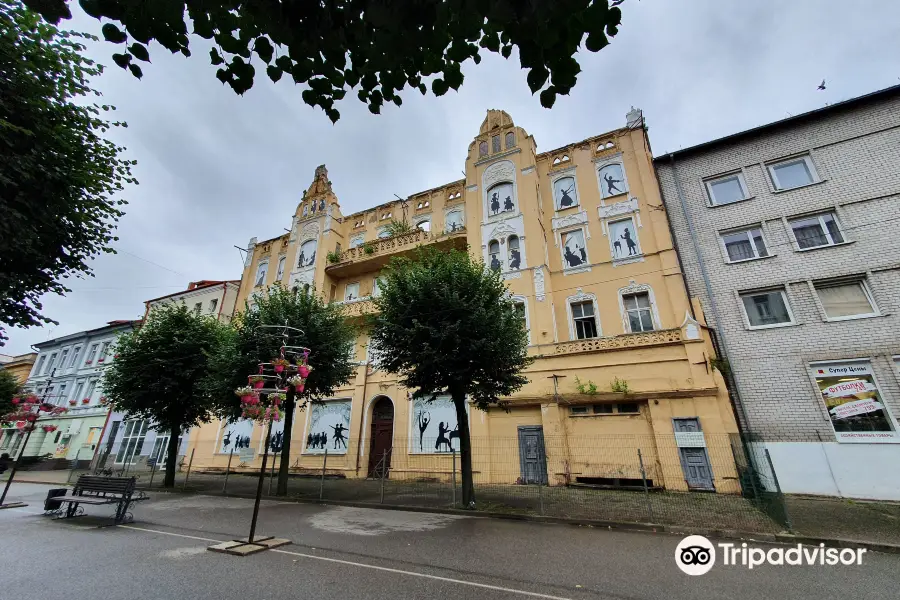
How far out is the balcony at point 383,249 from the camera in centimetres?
2170

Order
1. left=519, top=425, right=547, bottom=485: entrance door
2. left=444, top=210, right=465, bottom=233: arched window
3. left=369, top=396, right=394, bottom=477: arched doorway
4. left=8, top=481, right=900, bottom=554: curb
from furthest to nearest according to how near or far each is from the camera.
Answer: left=444, top=210, right=465, bottom=233: arched window
left=369, top=396, right=394, bottom=477: arched doorway
left=519, top=425, right=547, bottom=485: entrance door
left=8, top=481, right=900, bottom=554: curb

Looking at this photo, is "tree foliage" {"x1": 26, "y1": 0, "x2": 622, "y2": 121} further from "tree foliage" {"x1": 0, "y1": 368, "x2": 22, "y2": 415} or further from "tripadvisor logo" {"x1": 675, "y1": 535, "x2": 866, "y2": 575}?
"tree foliage" {"x1": 0, "y1": 368, "x2": 22, "y2": 415}

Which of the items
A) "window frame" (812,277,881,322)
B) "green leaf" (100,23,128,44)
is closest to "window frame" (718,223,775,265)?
"window frame" (812,277,881,322)

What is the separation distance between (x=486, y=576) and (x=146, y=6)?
7.87 metres

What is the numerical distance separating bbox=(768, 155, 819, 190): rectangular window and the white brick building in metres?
0.04

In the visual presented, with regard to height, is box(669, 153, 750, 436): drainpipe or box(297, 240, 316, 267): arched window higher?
box(297, 240, 316, 267): arched window

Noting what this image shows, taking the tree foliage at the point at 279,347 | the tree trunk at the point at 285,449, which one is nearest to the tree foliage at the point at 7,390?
the tree foliage at the point at 279,347

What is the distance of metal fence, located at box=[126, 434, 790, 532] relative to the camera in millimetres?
10070

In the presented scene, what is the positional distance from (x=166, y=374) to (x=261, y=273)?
1237cm

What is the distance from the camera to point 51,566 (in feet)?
20.5

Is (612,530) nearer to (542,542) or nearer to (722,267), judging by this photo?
(542,542)

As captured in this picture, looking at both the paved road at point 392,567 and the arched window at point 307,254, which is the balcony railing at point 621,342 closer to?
the paved road at point 392,567

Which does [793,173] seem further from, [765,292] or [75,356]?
[75,356]

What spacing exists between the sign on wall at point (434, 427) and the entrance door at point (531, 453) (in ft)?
11.0
